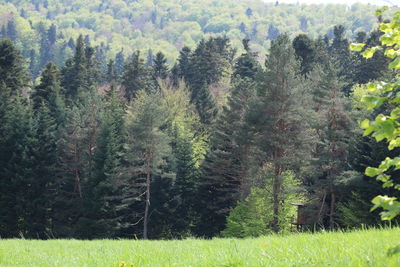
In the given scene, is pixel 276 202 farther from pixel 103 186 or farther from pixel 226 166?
pixel 103 186

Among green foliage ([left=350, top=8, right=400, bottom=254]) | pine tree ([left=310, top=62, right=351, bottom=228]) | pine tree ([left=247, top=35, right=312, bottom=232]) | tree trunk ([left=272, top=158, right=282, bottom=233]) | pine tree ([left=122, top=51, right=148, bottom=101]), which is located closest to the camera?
green foliage ([left=350, top=8, right=400, bottom=254])

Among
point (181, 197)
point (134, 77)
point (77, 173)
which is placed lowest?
point (181, 197)

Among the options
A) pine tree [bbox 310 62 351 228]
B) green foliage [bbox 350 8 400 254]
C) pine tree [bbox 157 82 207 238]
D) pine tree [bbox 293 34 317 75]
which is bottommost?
pine tree [bbox 157 82 207 238]

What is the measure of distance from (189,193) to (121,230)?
710 cm

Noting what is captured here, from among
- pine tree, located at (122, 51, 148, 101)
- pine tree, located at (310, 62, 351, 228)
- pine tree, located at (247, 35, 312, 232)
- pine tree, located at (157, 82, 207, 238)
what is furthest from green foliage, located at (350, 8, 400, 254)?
pine tree, located at (122, 51, 148, 101)

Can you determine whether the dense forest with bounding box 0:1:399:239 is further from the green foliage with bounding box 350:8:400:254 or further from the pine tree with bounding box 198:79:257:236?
the green foliage with bounding box 350:8:400:254

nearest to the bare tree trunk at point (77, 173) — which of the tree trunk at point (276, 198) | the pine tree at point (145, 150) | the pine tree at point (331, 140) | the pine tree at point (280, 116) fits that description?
the pine tree at point (145, 150)

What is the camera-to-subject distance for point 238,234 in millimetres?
38125

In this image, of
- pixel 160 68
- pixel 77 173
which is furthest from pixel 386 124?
pixel 160 68

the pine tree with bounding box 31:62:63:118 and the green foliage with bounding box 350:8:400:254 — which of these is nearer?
the green foliage with bounding box 350:8:400:254

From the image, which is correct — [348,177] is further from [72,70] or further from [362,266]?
[72,70]

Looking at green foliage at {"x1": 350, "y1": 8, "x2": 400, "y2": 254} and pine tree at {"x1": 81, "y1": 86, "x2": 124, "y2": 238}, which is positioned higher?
green foliage at {"x1": 350, "y1": 8, "x2": 400, "y2": 254}

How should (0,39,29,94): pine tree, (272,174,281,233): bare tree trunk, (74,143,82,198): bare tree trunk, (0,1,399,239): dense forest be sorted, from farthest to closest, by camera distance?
(0,39,29,94): pine tree, (74,143,82,198): bare tree trunk, (272,174,281,233): bare tree trunk, (0,1,399,239): dense forest

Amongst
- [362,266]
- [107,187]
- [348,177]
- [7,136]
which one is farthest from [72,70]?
[362,266]
